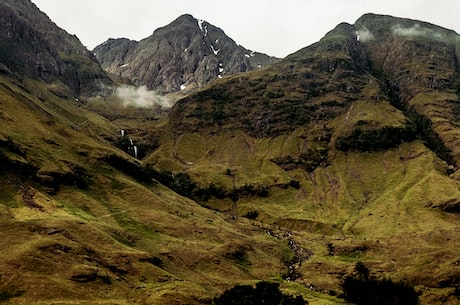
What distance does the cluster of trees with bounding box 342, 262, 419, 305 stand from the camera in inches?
6171

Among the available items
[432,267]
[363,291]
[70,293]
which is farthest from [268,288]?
[432,267]

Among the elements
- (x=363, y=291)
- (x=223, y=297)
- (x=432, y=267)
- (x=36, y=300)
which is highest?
(x=432, y=267)

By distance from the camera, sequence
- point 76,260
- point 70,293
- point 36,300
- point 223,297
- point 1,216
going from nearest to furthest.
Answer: point 36,300 < point 70,293 < point 223,297 < point 76,260 < point 1,216

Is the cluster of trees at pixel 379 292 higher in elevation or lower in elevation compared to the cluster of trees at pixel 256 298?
higher

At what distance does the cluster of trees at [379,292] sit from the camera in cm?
15675

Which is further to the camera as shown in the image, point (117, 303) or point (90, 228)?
point (90, 228)

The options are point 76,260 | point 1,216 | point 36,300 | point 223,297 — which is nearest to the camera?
point 36,300

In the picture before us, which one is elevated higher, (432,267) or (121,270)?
(432,267)

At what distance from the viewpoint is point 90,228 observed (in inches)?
7549

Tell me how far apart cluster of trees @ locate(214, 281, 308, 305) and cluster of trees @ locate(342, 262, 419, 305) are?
29092 millimetres

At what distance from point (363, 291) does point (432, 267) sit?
3753cm

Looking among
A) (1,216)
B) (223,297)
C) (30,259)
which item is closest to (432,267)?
(223,297)

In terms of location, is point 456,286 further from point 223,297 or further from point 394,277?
point 223,297

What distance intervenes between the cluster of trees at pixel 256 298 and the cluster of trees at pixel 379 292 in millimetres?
29092
